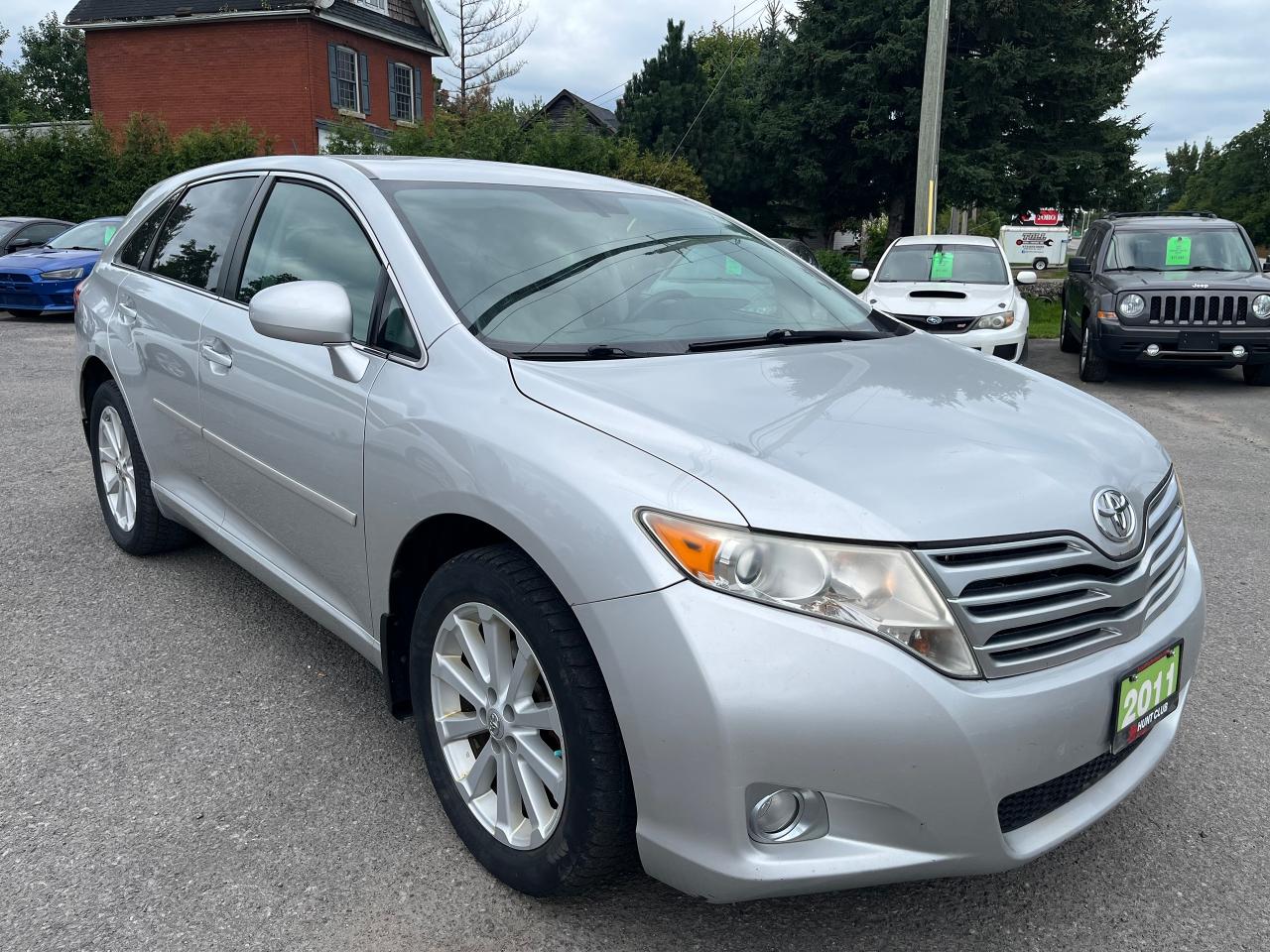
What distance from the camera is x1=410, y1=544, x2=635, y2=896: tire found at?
6.55ft

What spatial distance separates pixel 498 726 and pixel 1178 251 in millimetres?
10501

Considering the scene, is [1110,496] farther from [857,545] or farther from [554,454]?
[554,454]

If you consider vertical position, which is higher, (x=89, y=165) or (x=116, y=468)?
(x=89, y=165)

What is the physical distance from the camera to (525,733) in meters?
2.21

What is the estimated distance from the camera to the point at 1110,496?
2158 mm

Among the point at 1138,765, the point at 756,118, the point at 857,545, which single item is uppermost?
the point at 756,118

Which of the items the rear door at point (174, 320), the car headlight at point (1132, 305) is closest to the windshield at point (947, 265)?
the car headlight at point (1132, 305)

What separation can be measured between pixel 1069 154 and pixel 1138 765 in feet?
74.4

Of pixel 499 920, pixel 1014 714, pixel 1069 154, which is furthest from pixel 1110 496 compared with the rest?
pixel 1069 154

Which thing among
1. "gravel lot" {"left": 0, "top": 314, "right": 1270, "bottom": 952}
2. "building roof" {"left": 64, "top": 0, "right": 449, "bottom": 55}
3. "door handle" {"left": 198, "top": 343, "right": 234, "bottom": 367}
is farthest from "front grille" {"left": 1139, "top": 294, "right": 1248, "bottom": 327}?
"building roof" {"left": 64, "top": 0, "right": 449, "bottom": 55}

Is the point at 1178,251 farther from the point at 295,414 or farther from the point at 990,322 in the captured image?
the point at 295,414

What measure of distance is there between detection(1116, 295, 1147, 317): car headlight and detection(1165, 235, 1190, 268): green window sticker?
1.06m

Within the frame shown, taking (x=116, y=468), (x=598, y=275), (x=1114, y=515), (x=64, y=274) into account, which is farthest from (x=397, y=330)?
(x=64, y=274)

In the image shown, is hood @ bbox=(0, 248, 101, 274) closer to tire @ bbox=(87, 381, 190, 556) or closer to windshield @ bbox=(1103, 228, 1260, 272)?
tire @ bbox=(87, 381, 190, 556)
